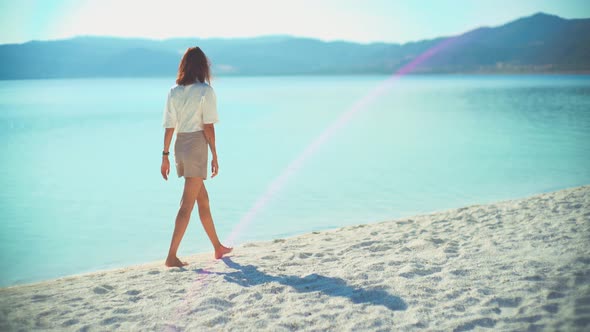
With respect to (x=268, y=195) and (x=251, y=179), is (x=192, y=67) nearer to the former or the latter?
(x=268, y=195)

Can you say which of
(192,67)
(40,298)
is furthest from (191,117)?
(40,298)

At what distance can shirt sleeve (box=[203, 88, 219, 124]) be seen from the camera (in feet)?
12.4

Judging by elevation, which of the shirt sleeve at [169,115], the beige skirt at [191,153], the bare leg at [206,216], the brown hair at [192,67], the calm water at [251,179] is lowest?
the calm water at [251,179]

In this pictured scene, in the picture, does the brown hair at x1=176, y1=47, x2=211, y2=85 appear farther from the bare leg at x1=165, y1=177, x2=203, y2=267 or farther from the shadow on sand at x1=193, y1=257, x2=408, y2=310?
the shadow on sand at x1=193, y1=257, x2=408, y2=310

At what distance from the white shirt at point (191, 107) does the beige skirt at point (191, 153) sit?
6 centimetres

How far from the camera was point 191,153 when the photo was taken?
12.7ft

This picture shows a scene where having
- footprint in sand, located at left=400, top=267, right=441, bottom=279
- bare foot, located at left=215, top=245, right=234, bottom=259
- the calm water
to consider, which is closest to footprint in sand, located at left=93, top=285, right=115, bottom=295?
bare foot, located at left=215, top=245, right=234, bottom=259

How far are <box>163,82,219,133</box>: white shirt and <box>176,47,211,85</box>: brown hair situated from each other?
2.3 inches

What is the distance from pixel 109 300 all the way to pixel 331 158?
36.0 ft

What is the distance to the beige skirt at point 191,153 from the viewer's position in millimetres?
3859

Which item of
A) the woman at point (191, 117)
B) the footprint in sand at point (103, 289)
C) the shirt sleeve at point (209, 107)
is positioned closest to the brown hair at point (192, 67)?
the woman at point (191, 117)

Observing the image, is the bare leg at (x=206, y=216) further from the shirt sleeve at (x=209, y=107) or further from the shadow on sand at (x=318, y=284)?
the shirt sleeve at (x=209, y=107)

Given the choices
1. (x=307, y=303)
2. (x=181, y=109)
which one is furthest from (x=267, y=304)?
(x=181, y=109)

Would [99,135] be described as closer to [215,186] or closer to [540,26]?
[215,186]
